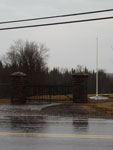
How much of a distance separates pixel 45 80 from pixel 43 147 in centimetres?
4266

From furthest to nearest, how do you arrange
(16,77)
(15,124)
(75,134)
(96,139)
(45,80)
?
1. (45,80)
2. (16,77)
3. (15,124)
4. (75,134)
5. (96,139)

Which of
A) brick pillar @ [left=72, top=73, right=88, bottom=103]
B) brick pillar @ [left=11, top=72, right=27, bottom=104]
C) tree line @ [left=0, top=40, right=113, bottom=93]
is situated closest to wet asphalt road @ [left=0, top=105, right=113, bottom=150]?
brick pillar @ [left=11, top=72, right=27, bottom=104]

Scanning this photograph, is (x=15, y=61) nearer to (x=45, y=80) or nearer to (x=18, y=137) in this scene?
(x=45, y=80)

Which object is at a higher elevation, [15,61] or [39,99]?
[15,61]

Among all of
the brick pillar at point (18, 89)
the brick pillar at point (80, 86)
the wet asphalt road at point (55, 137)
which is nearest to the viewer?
the wet asphalt road at point (55, 137)

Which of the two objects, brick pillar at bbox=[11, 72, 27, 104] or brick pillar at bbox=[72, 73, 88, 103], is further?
brick pillar at bbox=[72, 73, 88, 103]

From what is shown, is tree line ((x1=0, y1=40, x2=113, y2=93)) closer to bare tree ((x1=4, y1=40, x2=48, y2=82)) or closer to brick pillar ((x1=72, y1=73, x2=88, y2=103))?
bare tree ((x1=4, y1=40, x2=48, y2=82))

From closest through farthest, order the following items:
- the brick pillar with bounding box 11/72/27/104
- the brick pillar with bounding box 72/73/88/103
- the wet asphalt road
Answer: the wet asphalt road
the brick pillar with bounding box 11/72/27/104
the brick pillar with bounding box 72/73/88/103

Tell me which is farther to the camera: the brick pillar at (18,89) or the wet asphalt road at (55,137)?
the brick pillar at (18,89)

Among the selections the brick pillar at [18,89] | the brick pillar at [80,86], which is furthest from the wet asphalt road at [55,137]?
the brick pillar at [80,86]

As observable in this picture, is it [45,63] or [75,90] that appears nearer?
[75,90]

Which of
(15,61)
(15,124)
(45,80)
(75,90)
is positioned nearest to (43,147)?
(15,124)

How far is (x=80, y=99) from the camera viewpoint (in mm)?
17219

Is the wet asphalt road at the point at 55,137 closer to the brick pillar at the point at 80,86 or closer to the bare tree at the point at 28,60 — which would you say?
the brick pillar at the point at 80,86
